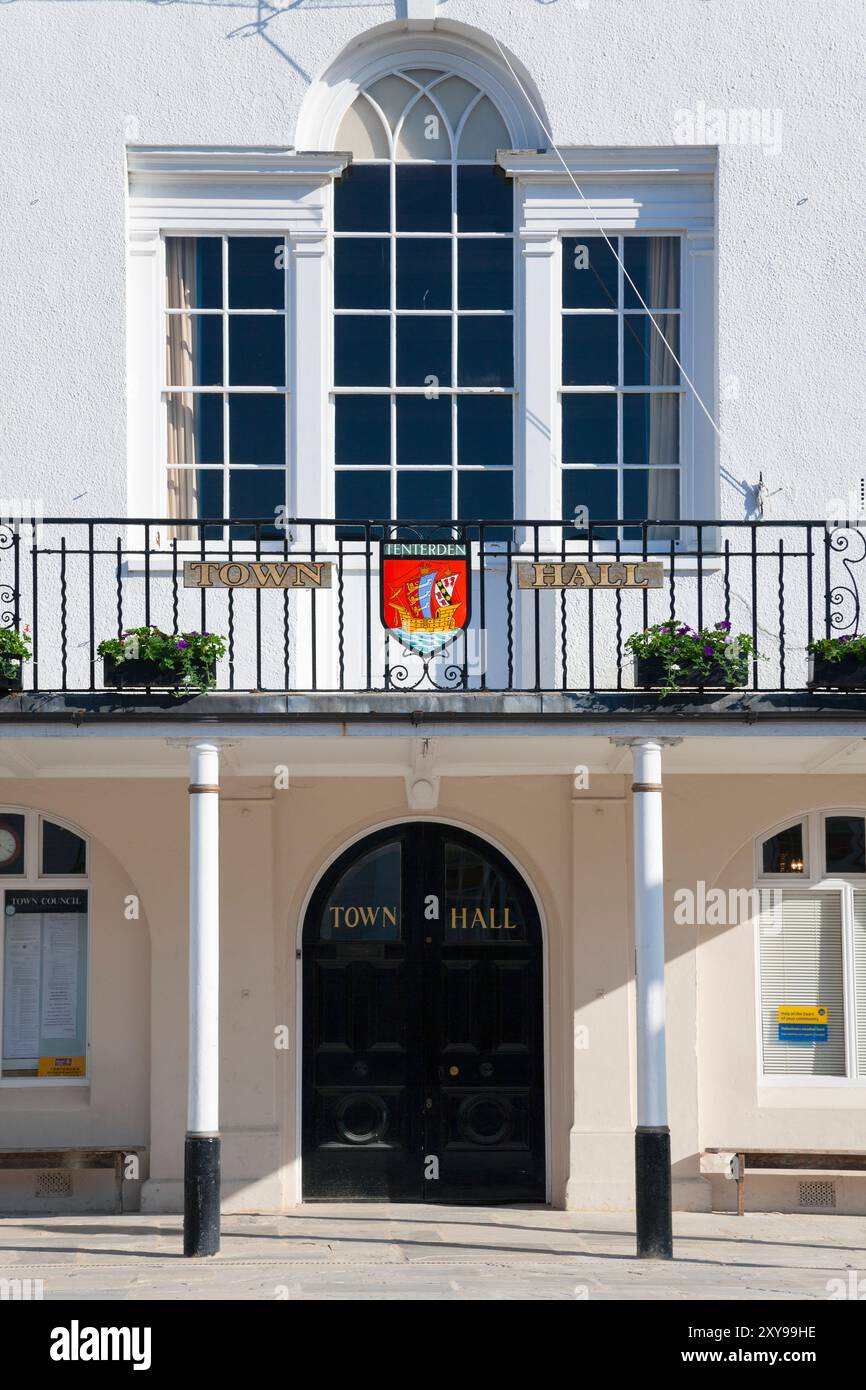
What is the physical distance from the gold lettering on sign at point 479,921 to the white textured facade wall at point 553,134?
3257 millimetres

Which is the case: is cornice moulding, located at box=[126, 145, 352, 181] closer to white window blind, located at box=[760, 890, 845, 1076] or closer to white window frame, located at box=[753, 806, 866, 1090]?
white window frame, located at box=[753, 806, 866, 1090]

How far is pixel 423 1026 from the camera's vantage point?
42.0ft

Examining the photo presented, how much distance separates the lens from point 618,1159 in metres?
12.4

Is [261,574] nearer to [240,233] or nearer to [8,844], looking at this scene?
[240,233]

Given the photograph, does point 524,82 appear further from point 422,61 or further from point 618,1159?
point 618,1159

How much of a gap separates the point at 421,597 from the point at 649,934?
242 cm

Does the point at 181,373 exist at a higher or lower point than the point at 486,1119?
higher

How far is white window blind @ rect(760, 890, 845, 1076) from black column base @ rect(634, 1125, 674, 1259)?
249cm

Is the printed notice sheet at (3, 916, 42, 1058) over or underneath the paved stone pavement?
over

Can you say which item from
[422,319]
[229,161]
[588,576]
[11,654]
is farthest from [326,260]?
[11,654]

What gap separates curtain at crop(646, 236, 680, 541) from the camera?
1288 centimetres

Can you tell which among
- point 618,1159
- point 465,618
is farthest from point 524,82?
point 618,1159

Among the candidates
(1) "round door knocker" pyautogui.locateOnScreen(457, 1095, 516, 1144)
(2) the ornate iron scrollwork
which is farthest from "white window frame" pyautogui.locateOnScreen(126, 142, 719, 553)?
(1) "round door knocker" pyautogui.locateOnScreen(457, 1095, 516, 1144)

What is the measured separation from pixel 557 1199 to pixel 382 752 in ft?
11.3
